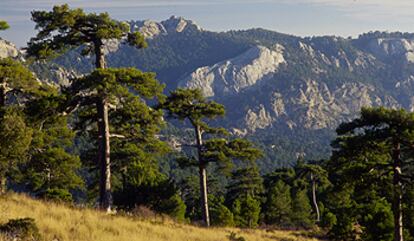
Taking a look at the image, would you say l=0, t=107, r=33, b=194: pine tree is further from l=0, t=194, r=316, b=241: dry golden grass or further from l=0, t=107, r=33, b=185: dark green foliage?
l=0, t=194, r=316, b=241: dry golden grass

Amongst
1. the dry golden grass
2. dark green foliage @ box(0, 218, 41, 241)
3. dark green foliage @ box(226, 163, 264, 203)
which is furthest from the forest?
dark green foliage @ box(226, 163, 264, 203)

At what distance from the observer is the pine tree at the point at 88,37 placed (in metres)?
20.8

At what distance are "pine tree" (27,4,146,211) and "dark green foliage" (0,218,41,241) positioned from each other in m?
8.90

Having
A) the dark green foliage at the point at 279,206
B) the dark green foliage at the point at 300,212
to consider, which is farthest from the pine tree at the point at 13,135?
the dark green foliage at the point at 300,212

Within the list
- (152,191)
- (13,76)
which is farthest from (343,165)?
(152,191)

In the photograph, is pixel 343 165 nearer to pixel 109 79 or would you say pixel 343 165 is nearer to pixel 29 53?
pixel 109 79

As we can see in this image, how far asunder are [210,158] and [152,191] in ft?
49.2

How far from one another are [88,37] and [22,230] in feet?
41.3

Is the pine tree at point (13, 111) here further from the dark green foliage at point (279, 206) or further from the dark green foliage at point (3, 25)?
the dark green foliage at point (279, 206)

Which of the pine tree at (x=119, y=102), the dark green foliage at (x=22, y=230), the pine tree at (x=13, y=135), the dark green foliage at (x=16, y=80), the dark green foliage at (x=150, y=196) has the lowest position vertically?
the dark green foliage at (x=22, y=230)

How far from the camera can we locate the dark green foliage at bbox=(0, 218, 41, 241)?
11.2m

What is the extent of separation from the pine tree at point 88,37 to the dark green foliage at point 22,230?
8896 mm

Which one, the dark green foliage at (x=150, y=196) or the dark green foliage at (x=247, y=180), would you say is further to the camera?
the dark green foliage at (x=247, y=180)

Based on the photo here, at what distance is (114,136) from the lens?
22641 mm
